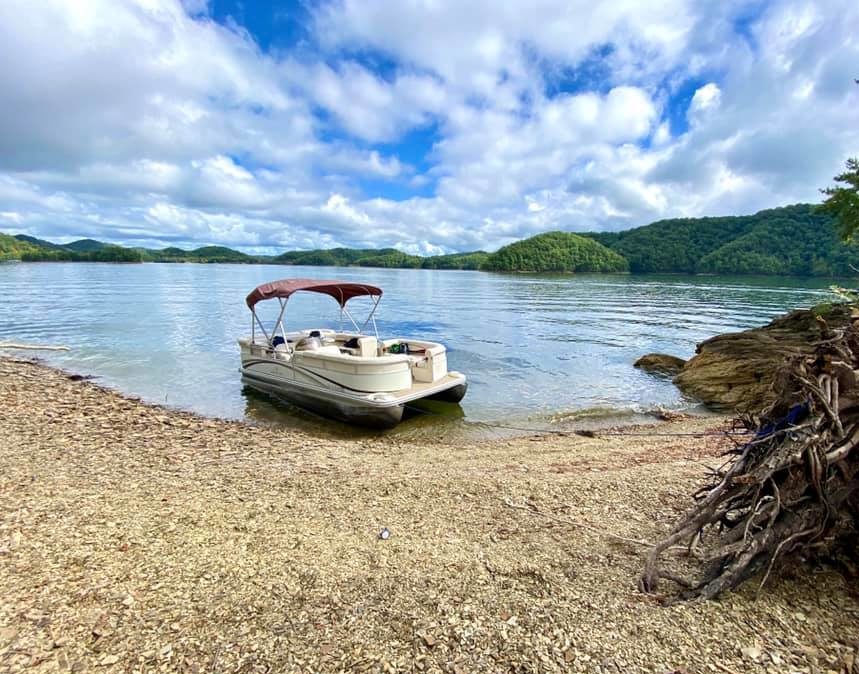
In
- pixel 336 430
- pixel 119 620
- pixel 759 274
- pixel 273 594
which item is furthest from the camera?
pixel 759 274

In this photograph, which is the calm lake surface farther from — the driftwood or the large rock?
the driftwood

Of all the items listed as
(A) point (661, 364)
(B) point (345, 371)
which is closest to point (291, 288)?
(B) point (345, 371)

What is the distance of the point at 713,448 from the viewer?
848 centimetres

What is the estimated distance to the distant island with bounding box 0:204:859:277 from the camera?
8988 cm

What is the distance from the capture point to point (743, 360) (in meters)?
14.5

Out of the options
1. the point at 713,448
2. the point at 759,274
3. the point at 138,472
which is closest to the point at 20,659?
the point at 138,472

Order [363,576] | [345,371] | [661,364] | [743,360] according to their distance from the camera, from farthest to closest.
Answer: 1. [661,364]
2. [743,360]
3. [345,371]
4. [363,576]

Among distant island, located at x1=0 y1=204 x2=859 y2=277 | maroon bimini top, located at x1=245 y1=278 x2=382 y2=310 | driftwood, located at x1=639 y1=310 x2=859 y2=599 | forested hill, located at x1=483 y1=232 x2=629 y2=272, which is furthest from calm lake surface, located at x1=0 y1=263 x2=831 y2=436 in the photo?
forested hill, located at x1=483 y1=232 x2=629 y2=272

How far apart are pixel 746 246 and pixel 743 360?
110 meters

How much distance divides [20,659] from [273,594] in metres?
1.60

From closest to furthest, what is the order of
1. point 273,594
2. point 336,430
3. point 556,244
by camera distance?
point 273,594 < point 336,430 < point 556,244

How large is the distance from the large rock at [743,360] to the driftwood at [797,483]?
11.0 metres

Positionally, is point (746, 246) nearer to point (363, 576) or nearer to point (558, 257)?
point (558, 257)

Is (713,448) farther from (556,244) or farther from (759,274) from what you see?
(556,244)
